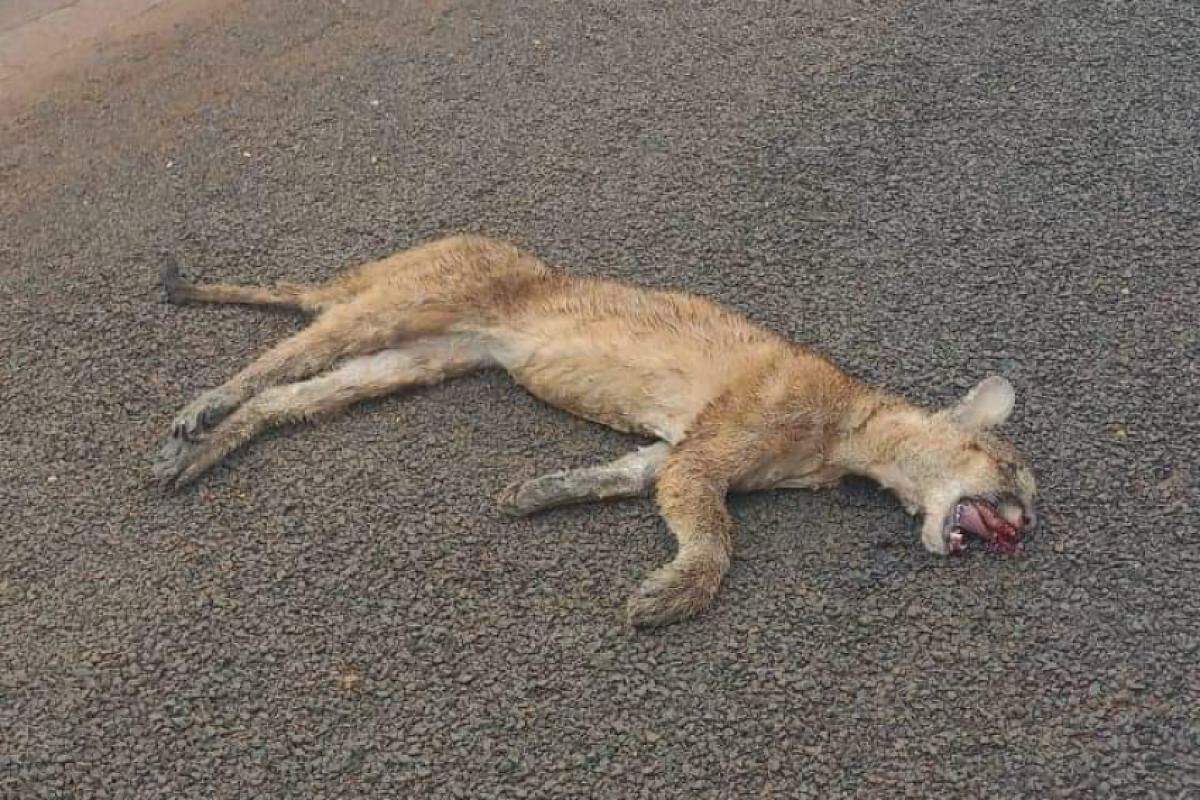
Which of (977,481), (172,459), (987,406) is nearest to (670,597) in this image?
(977,481)

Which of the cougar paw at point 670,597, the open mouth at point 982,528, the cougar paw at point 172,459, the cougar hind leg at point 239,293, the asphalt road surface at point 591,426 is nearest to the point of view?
the asphalt road surface at point 591,426

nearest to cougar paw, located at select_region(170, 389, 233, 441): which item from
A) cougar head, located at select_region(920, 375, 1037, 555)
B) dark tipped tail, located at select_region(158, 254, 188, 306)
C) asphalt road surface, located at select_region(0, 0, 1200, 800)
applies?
asphalt road surface, located at select_region(0, 0, 1200, 800)

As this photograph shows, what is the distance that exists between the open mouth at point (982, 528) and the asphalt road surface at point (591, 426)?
0.09 metres

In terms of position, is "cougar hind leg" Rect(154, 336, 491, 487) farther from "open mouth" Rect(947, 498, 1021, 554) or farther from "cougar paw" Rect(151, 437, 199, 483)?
"open mouth" Rect(947, 498, 1021, 554)

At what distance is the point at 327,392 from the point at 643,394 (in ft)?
5.16

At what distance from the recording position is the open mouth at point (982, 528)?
5215mm

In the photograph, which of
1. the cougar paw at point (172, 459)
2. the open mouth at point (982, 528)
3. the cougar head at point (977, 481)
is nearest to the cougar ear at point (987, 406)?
the cougar head at point (977, 481)

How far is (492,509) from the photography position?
5.38 meters

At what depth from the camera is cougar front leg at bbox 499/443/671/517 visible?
5309 mm

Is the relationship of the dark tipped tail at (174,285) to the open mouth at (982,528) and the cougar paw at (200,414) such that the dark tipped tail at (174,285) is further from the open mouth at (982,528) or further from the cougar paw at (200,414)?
the open mouth at (982,528)

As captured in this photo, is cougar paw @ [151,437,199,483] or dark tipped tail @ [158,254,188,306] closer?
cougar paw @ [151,437,199,483]

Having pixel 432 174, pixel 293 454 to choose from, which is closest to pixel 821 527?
pixel 293 454

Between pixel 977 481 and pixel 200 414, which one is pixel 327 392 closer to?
pixel 200 414

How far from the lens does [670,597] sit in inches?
192
